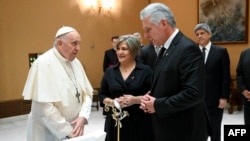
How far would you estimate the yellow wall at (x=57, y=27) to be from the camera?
6.28 metres

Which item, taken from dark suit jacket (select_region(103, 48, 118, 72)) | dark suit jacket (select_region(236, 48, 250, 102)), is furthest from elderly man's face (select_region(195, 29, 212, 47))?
dark suit jacket (select_region(103, 48, 118, 72))

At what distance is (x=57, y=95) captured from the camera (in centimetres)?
230

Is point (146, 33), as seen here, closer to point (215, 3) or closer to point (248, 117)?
point (248, 117)

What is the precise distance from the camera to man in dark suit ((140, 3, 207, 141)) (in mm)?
1881

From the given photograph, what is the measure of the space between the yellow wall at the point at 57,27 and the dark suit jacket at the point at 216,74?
3986mm

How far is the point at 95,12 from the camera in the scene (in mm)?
7828

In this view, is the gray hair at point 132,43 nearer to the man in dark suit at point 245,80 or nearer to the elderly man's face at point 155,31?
the elderly man's face at point 155,31

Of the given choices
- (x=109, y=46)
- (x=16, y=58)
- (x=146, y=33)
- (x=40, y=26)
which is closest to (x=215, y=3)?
(x=109, y=46)

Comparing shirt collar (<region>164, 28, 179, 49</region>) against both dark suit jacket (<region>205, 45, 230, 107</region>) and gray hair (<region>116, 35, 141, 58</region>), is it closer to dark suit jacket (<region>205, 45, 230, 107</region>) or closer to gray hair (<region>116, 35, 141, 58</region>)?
gray hair (<region>116, 35, 141, 58</region>)

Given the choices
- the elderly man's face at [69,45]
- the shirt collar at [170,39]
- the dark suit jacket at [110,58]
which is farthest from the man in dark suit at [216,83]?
the dark suit jacket at [110,58]

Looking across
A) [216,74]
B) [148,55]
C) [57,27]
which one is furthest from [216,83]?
[57,27]

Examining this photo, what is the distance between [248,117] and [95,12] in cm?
528

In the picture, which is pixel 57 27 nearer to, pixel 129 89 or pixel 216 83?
pixel 216 83

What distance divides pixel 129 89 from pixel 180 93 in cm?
93
